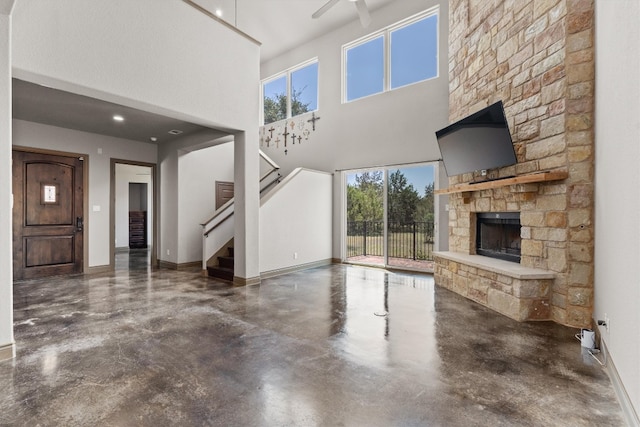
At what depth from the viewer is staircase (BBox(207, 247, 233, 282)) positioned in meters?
5.73

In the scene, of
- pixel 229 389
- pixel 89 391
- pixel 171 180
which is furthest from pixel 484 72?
pixel 171 180

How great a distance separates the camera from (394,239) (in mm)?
6801

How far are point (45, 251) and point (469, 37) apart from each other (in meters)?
8.58

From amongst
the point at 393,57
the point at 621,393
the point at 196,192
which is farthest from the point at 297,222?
the point at 621,393

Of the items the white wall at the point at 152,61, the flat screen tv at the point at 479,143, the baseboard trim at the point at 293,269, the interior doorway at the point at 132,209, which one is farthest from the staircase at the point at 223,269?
the interior doorway at the point at 132,209

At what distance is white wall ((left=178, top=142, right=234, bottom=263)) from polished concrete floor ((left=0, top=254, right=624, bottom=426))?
2.70 meters

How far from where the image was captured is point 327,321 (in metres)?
3.60

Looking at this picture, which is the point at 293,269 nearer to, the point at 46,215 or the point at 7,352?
the point at 7,352

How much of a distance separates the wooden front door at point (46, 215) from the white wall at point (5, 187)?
4.05m

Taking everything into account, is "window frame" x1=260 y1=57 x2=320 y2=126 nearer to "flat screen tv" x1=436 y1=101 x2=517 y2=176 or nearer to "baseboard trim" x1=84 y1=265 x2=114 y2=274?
"flat screen tv" x1=436 y1=101 x2=517 y2=176

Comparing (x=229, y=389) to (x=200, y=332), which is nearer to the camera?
(x=229, y=389)

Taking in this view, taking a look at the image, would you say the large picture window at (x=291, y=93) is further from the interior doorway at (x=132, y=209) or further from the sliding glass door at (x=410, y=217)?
the interior doorway at (x=132, y=209)

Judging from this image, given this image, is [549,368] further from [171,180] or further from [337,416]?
[171,180]

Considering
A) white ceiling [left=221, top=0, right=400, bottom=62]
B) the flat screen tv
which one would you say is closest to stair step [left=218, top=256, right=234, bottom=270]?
the flat screen tv
